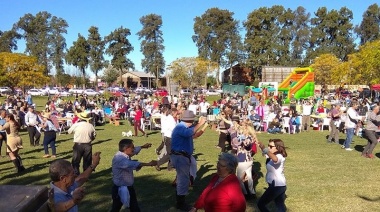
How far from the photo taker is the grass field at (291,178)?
697 cm

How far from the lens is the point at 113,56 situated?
73375 mm

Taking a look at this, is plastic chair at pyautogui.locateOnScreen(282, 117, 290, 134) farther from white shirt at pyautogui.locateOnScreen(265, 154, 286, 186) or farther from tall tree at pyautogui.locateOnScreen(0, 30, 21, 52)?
tall tree at pyautogui.locateOnScreen(0, 30, 21, 52)

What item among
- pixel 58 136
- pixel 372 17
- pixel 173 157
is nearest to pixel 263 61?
pixel 372 17

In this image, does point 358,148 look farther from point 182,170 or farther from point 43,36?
point 43,36

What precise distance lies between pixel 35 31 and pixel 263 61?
46.1 m

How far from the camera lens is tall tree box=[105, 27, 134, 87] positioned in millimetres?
72250

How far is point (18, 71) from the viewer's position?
4581cm

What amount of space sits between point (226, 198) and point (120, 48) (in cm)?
7154

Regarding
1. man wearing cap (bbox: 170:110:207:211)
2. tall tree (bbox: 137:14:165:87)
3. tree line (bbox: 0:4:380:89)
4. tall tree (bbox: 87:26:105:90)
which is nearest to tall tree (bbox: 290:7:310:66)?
tree line (bbox: 0:4:380:89)

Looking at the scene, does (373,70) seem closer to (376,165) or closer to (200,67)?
(200,67)

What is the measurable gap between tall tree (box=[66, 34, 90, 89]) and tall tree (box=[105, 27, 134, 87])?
4.88m

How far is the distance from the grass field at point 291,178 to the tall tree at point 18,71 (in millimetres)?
35924

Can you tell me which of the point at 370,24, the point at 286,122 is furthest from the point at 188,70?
the point at 286,122

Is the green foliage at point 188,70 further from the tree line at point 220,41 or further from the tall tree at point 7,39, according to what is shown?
the tall tree at point 7,39
